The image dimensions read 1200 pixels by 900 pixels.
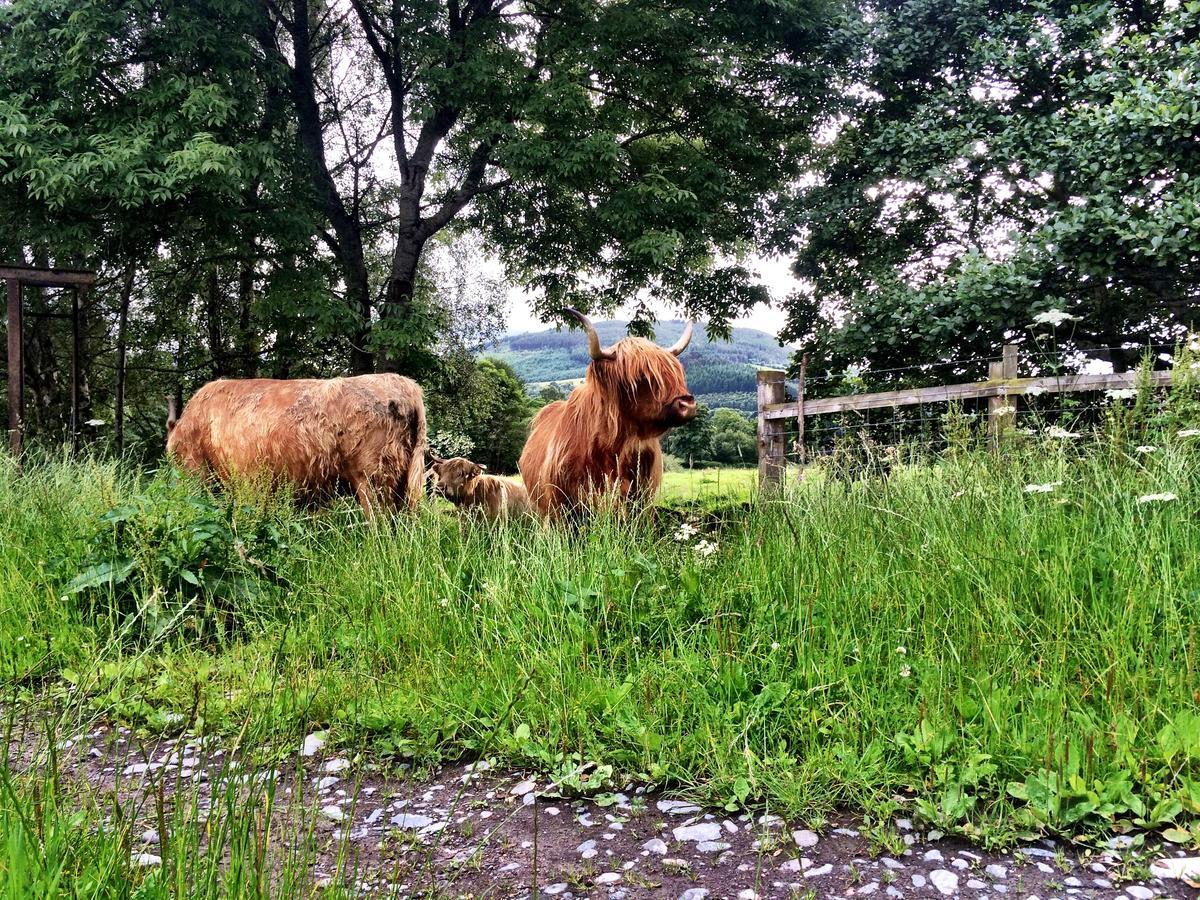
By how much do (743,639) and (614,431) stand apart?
2.12 m

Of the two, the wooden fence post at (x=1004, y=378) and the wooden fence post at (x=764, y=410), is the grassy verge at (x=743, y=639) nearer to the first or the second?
the wooden fence post at (x=1004, y=378)

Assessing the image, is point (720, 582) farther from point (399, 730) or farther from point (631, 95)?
point (631, 95)

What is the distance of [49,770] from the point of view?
5.31ft

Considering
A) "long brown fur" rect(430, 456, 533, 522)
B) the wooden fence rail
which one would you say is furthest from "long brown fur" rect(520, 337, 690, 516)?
"long brown fur" rect(430, 456, 533, 522)

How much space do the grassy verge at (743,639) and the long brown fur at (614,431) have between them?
0.55m

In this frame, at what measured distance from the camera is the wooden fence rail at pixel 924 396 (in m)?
6.24

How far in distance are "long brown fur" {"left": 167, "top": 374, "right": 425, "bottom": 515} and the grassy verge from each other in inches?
44.8

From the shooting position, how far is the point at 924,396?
8.06 meters

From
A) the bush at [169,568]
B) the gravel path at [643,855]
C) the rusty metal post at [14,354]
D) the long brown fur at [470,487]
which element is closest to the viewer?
the gravel path at [643,855]

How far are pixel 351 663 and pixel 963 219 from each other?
1294cm

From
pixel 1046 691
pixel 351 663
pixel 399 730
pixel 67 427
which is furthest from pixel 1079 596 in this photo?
pixel 67 427

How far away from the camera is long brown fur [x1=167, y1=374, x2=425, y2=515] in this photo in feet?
19.4

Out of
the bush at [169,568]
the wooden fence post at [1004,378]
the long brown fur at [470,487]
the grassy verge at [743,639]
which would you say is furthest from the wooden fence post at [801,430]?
the bush at [169,568]

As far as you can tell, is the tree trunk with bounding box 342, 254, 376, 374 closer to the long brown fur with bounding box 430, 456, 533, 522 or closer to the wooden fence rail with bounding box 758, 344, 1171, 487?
the long brown fur with bounding box 430, 456, 533, 522
